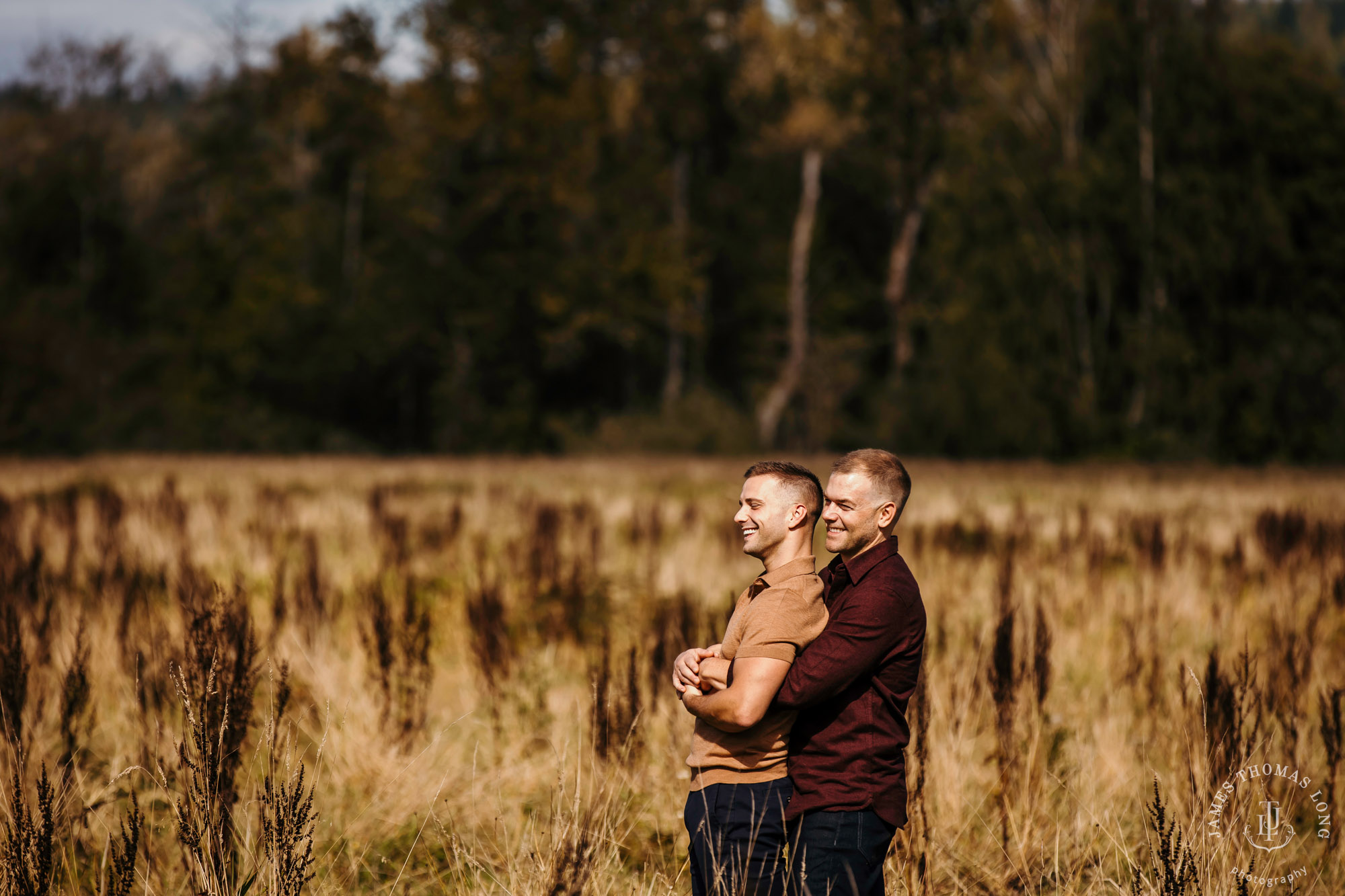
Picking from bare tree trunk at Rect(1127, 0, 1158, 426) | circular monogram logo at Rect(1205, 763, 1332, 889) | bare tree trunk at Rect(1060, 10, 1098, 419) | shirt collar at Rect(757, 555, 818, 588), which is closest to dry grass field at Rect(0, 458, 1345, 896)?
circular monogram logo at Rect(1205, 763, 1332, 889)

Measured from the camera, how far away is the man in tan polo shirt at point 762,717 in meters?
2.01

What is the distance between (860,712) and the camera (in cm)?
207

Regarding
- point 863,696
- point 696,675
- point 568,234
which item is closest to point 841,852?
point 863,696

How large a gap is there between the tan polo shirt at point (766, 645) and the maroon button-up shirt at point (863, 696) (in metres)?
0.04

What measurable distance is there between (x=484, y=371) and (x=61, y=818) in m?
29.8

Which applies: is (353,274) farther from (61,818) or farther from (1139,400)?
(61,818)

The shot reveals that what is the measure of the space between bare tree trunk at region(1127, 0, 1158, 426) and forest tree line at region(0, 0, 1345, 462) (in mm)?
1049

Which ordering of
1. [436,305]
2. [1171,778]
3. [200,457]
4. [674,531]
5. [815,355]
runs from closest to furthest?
[1171,778], [674,531], [200,457], [815,355], [436,305]

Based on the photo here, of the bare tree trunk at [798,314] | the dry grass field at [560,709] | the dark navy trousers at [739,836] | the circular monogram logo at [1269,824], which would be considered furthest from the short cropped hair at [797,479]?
the bare tree trunk at [798,314]

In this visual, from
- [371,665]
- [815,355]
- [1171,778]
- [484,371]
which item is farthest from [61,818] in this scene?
[484,371]

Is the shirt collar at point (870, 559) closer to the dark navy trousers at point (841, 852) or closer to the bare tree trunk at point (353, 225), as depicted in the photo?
the dark navy trousers at point (841, 852)

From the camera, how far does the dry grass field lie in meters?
2.77

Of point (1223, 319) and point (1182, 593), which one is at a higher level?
point (1223, 319)

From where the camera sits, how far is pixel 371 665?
4.02 m
